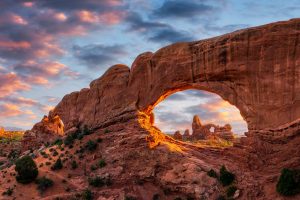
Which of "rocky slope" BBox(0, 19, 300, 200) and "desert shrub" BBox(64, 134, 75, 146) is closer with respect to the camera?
"rocky slope" BBox(0, 19, 300, 200)

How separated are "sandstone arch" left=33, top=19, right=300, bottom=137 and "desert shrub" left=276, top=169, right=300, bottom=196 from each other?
478 cm

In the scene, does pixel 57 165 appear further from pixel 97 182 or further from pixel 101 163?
pixel 97 182

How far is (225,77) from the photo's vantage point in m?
34.5

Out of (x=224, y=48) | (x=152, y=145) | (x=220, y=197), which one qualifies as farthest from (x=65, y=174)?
(x=224, y=48)

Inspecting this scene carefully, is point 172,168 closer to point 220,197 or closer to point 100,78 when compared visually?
point 220,197

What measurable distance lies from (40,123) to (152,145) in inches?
1223

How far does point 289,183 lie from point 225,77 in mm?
11893

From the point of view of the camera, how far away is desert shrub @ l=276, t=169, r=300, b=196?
26.6 metres

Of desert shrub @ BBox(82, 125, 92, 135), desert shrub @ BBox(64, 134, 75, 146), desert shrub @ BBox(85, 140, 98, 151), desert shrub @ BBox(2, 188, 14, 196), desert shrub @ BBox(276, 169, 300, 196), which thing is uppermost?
desert shrub @ BBox(82, 125, 92, 135)

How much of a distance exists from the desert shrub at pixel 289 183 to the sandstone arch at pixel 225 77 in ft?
15.7

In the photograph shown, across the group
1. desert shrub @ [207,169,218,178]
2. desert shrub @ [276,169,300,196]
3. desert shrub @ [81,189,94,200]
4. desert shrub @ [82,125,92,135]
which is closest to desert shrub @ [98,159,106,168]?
desert shrub @ [81,189,94,200]

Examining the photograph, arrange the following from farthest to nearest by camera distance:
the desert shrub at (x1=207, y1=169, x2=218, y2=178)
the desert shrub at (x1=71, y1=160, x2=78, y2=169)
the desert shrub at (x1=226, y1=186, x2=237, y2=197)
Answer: the desert shrub at (x1=71, y1=160, x2=78, y2=169), the desert shrub at (x1=207, y1=169, x2=218, y2=178), the desert shrub at (x1=226, y1=186, x2=237, y2=197)

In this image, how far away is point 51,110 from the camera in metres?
58.5

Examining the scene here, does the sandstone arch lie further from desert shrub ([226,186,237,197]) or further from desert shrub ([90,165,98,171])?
desert shrub ([90,165,98,171])
